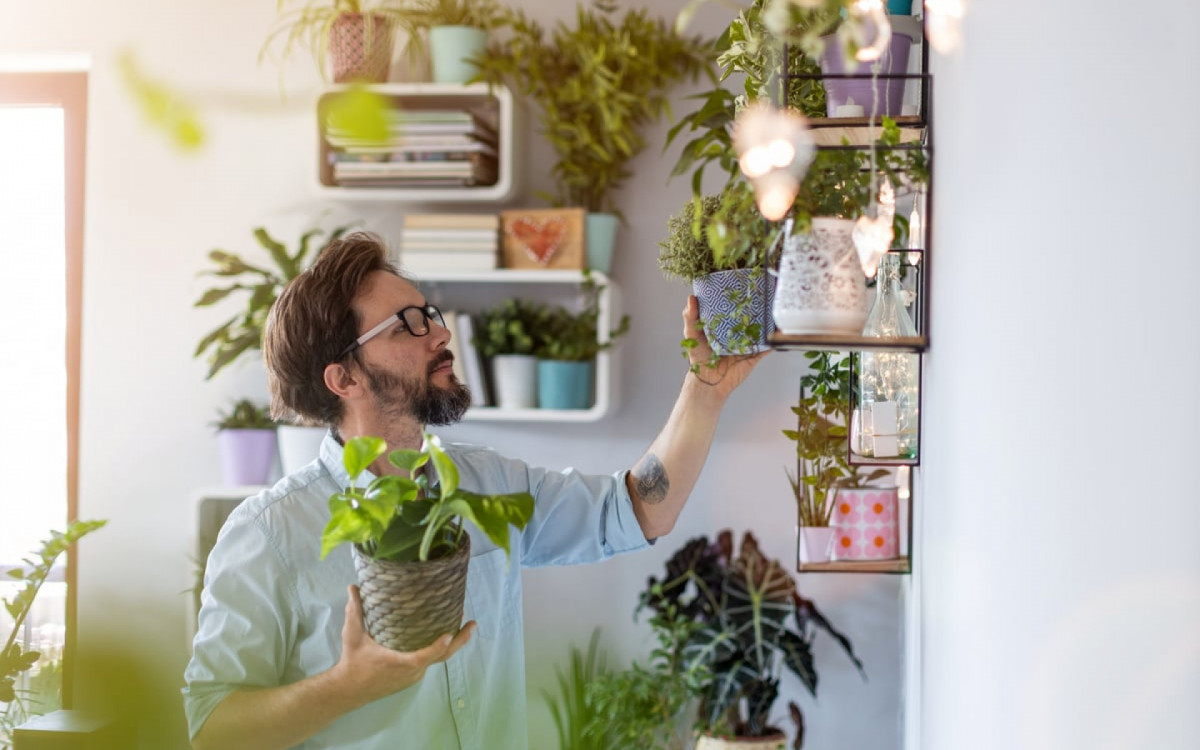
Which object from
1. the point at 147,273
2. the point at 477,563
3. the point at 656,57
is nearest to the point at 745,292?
the point at 477,563

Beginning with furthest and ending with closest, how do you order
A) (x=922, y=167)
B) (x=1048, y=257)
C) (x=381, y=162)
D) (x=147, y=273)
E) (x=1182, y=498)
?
1. (x=147, y=273)
2. (x=381, y=162)
3. (x=922, y=167)
4. (x=1048, y=257)
5. (x=1182, y=498)

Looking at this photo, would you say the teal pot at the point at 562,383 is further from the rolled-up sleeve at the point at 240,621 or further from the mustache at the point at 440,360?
the rolled-up sleeve at the point at 240,621

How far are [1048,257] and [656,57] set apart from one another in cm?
213

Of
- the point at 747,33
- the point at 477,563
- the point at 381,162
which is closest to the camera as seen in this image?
the point at 747,33

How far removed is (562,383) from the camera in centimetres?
252

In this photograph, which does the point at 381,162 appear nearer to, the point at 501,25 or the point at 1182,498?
the point at 501,25

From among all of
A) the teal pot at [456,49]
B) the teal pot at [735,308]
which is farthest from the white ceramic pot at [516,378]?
the teal pot at [735,308]

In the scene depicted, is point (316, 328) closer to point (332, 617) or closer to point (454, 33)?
point (332, 617)

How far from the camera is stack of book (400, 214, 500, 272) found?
253cm

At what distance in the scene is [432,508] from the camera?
1103 mm

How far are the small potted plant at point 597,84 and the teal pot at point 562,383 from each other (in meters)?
0.25

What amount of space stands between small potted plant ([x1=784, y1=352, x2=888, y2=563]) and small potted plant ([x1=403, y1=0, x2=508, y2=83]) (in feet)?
4.32

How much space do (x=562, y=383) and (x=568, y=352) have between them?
0.08 m

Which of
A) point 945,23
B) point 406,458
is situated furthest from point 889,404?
point 406,458
